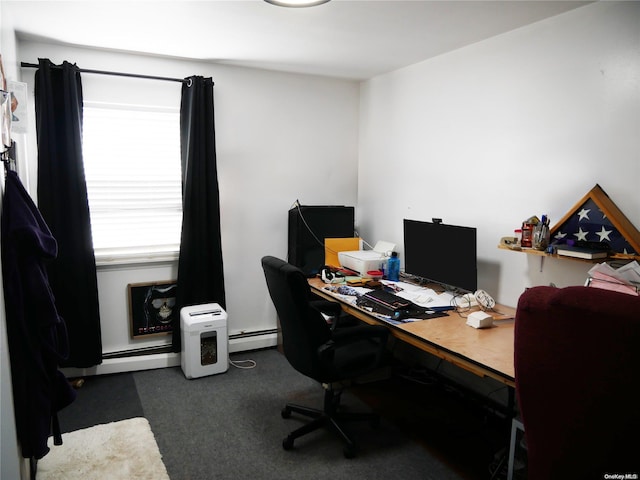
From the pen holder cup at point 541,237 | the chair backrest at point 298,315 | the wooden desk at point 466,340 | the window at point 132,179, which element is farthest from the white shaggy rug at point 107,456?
the pen holder cup at point 541,237

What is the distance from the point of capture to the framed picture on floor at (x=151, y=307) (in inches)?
135

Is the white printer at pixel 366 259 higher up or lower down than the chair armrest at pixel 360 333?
higher up

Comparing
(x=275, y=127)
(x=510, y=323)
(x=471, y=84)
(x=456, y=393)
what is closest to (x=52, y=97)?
A: (x=275, y=127)

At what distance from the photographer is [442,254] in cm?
290

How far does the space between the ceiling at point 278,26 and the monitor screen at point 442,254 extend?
1.23m

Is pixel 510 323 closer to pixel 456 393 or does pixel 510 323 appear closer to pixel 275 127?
pixel 456 393

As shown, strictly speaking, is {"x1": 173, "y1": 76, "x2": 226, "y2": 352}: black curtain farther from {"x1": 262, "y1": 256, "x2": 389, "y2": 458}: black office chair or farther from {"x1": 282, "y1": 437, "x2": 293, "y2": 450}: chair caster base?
{"x1": 282, "y1": 437, "x2": 293, "y2": 450}: chair caster base

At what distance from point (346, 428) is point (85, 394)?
188 cm

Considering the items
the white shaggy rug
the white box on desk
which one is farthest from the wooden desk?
the white shaggy rug

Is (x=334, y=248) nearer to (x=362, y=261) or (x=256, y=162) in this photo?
(x=362, y=261)

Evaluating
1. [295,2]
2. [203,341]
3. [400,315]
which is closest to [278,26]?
[295,2]

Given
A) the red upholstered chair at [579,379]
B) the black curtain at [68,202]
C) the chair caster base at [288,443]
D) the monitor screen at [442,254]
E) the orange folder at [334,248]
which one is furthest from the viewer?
the orange folder at [334,248]

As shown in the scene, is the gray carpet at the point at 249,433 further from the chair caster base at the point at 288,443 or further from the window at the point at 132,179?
the window at the point at 132,179

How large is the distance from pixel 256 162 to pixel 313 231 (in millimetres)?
787
